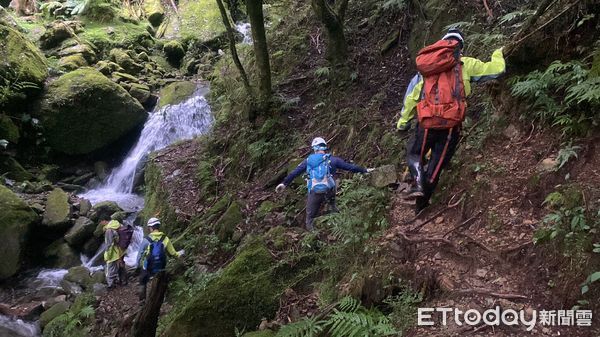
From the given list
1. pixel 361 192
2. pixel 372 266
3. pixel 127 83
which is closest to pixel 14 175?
pixel 127 83

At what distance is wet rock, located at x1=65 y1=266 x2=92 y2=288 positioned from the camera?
988cm

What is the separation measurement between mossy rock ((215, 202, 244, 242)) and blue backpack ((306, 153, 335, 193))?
2394mm

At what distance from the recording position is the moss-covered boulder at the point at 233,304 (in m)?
5.10

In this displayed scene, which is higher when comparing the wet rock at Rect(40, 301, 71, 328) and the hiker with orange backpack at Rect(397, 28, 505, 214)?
the hiker with orange backpack at Rect(397, 28, 505, 214)

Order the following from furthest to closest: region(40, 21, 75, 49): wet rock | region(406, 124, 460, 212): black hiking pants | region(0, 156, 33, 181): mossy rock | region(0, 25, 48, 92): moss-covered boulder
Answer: region(40, 21, 75, 49): wet rock < region(0, 25, 48, 92): moss-covered boulder < region(0, 156, 33, 181): mossy rock < region(406, 124, 460, 212): black hiking pants

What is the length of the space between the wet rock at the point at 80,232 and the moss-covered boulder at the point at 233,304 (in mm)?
7012

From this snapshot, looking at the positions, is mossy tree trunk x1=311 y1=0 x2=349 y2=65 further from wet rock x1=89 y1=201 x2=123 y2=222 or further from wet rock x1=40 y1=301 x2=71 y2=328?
wet rock x1=40 y1=301 x2=71 y2=328

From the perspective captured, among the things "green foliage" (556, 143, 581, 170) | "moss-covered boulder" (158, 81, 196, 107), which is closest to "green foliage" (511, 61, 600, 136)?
"green foliage" (556, 143, 581, 170)

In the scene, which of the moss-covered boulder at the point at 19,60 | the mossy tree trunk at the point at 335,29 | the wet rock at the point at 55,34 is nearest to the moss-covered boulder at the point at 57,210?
the moss-covered boulder at the point at 19,60

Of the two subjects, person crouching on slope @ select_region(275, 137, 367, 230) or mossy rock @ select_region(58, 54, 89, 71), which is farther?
mossy rock @ select_region(58, 54, 89, 71)

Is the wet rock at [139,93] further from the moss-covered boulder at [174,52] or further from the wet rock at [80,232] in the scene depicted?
the wet rock at [80,232]

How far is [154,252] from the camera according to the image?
7945 millimetres

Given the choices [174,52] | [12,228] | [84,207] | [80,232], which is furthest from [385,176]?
[174,52]

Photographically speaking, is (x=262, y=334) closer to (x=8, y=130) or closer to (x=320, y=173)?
(x=320, y=173)
